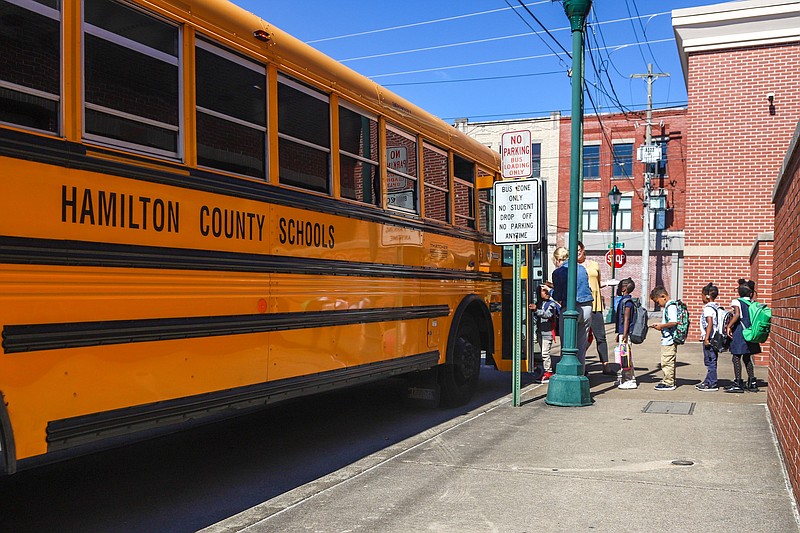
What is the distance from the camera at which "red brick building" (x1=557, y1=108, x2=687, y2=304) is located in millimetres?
40469

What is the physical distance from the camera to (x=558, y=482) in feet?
17.3

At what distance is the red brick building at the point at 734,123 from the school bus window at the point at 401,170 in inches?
382

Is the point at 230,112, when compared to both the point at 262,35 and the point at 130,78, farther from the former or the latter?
the point at 130,78

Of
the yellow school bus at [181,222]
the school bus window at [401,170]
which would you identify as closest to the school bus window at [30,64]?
the yellow school bus at [181,222]

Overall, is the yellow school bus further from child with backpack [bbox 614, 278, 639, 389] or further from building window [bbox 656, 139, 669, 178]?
building window [bbox 656, 139, 669, 178]

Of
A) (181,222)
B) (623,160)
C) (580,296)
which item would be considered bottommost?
(580,296)

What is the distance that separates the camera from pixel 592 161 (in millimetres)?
41750

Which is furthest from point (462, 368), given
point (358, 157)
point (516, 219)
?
point (358, 157)

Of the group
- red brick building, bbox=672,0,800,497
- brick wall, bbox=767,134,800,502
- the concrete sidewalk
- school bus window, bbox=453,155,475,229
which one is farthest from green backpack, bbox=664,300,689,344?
red brick building, bbox=672,0,800,497

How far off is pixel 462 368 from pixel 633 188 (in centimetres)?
3531

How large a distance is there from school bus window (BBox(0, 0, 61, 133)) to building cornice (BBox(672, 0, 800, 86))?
14.9 m

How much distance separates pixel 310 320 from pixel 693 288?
40.6ft

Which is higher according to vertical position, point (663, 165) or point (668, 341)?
point (663, 165)

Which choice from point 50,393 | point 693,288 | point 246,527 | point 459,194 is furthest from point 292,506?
point 693,288
